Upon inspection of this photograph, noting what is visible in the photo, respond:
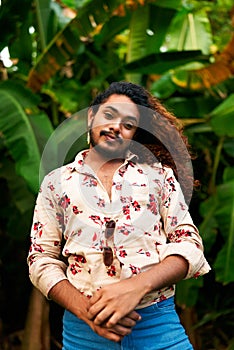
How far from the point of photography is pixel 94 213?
1.37 meters

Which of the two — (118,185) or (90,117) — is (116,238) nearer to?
(118,185)

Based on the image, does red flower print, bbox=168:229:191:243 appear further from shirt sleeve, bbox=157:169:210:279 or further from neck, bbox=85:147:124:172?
neck, bbox=85:147:124:172

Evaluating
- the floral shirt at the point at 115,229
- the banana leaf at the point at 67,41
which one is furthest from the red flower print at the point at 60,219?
the banana leaf at the point at 67,41

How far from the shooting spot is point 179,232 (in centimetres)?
138

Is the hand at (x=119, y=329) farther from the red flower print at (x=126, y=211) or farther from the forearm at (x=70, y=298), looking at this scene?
the red flower print at (x=126, y=211)

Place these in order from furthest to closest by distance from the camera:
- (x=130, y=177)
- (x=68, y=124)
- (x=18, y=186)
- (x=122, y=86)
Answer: (x=18, y=186) < (x=68, y=124) < (x=122, y=86) < (x=130, y=177)

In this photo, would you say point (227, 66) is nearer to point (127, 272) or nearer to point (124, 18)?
point (124, 18)

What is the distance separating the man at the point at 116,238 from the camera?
51.6 inches

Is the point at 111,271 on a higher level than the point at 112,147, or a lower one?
lower

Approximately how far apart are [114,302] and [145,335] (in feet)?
0.67

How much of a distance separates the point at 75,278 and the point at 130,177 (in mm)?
272

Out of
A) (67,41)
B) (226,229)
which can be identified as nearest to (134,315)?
(226,229)

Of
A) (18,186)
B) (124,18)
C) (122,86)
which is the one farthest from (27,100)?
(122,86)

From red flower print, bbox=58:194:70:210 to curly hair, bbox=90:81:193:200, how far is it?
0.71 feet
